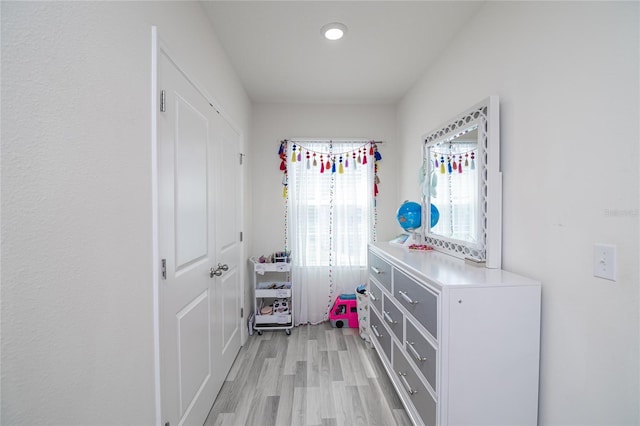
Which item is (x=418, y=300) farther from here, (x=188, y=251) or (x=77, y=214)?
(x=77, y=214)

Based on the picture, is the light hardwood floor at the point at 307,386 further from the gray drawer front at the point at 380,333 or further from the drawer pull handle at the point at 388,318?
the drawer pull handle at the point at 388,318

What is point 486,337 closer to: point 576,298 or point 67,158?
point 576,298

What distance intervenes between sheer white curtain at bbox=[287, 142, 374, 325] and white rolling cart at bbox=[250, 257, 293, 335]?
22cm

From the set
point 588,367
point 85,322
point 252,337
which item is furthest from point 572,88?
point 252,337

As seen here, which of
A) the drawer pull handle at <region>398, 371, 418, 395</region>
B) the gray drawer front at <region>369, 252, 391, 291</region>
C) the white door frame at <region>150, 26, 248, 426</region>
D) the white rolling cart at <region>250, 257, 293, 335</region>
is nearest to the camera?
the white door frame at <region>150, 26, 248, 426</region>

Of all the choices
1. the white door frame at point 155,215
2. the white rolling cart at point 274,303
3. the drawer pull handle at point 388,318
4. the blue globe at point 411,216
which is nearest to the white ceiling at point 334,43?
the white door frame at point 155,215

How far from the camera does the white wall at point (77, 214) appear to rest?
59 centimetres

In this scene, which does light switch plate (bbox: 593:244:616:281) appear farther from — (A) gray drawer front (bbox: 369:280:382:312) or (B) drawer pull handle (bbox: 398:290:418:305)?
(A) gray drawer front (bbox: 369:280:382:312)

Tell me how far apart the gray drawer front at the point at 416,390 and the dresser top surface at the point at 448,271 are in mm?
572

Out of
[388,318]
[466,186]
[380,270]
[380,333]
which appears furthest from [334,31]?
[380,333]

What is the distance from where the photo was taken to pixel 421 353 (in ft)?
4.58

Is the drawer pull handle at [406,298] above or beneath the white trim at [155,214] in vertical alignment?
beneath

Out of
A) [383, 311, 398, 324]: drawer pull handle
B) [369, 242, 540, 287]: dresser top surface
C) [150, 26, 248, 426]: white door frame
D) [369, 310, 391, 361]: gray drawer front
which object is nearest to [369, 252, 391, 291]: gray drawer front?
[369, 242, 540, 287]: dresser top surface

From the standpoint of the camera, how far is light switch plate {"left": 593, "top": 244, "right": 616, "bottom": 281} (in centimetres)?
94
